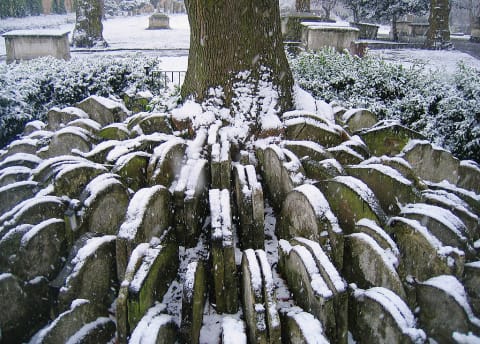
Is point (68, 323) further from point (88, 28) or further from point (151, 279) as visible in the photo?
point (88, 28)

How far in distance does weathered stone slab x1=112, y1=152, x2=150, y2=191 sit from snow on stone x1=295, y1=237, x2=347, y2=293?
1455 millimetres

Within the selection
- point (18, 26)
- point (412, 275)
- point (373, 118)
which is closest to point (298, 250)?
point (412, 275)

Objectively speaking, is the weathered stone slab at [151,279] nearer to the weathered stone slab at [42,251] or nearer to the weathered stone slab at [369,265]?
the weathered stone slab at [42,251]

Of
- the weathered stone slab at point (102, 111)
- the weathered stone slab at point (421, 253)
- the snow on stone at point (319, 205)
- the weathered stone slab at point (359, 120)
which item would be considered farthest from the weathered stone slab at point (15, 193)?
the weathered stone slab at point (359, 120)

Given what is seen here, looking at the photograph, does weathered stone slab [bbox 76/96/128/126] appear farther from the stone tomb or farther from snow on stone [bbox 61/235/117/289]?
the stone tomb

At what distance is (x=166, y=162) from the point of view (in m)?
3.18

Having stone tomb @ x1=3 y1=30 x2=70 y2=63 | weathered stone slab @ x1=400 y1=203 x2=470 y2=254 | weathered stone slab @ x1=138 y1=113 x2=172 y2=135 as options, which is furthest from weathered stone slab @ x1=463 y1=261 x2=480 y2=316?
stone tomb @ x1=3 y1=30 x2=70 y2=63

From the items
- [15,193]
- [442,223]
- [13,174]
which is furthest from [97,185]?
[442,223]

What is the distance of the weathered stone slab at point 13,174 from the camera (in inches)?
135

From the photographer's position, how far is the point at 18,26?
1077 inches

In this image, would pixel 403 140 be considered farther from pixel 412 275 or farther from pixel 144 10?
pixel 144 10

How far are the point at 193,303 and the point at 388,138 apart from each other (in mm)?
2591

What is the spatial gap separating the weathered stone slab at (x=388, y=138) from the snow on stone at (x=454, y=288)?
5.68ft

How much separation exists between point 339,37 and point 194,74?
782 centimetres
